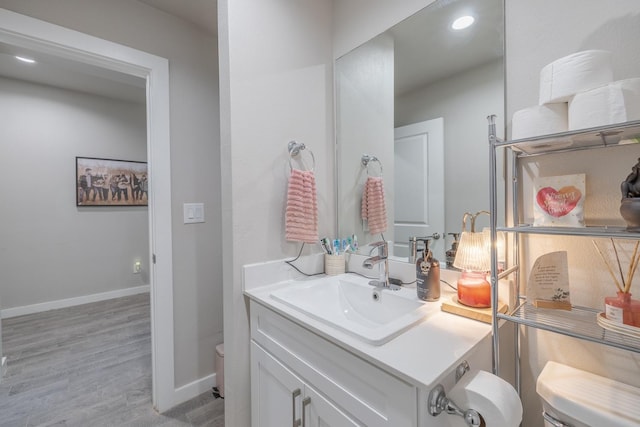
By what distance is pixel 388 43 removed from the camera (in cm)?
129

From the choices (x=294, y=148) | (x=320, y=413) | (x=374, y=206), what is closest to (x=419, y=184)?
(x=374, y=206)

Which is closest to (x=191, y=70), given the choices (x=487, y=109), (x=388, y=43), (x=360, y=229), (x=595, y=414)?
(x=388, y=43)

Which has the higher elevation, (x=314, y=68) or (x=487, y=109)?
(x=314, y=68)

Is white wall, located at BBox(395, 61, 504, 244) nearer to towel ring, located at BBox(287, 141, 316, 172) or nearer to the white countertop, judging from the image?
the white countertop

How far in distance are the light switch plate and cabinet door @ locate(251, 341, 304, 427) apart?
987 millimetres

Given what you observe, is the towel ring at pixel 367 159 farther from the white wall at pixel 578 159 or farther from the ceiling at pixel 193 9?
the ceiling at pixel 193 9

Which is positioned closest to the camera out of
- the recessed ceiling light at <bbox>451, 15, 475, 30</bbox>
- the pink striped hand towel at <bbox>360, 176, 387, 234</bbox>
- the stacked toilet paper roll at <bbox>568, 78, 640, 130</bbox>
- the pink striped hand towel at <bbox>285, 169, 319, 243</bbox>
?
the stacked toilet paper roll at <bbox>568, 78, 640, 130</bbox>

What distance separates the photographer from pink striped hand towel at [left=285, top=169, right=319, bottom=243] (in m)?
1.26

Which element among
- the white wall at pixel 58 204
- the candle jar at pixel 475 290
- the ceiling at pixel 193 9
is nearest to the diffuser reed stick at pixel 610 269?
the candle jar at pixel 475 290

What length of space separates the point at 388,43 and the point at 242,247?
3.87 feet

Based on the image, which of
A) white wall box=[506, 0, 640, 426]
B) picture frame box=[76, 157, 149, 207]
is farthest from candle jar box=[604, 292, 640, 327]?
picture frame box=[76, 157, 149, 207]

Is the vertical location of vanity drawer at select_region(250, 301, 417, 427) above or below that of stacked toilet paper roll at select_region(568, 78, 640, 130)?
below

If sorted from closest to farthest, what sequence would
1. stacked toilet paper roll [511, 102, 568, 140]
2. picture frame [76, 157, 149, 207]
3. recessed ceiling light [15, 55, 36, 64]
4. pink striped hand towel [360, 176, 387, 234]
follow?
stacked toilet paper roll [511, 102, 568, 140], pink striped hand towel [360, 176, 387, 234], recessed ceiling light [15, 55, 36, 64], picture frame [76, 157, 149, 207]

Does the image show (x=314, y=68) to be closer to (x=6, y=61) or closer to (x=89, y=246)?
(x=6, y=61)
